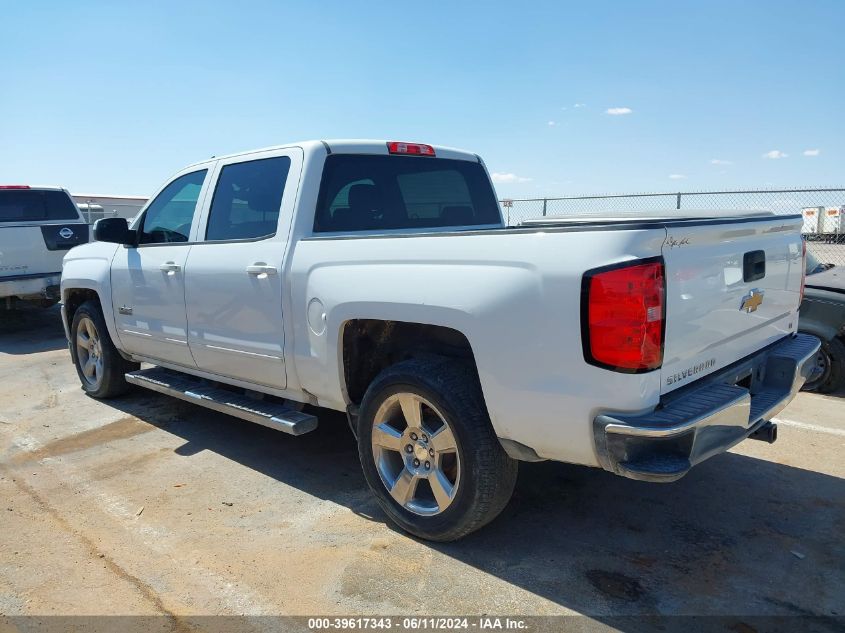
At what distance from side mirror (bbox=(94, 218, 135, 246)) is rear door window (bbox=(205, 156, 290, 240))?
0.93m

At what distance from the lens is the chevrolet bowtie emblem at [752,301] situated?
3.06 meters

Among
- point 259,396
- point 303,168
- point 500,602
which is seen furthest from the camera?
point 259,396

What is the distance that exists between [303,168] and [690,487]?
9.87 ft

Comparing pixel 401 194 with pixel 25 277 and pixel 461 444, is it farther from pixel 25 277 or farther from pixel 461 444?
pixel 25 277

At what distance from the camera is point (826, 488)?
3.88m

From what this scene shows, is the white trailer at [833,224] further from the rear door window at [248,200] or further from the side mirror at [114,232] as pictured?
the side mirror at [114,232]

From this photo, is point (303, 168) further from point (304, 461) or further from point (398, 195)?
point (304, 461)

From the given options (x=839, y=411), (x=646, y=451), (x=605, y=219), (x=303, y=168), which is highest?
(x=303, y=168)

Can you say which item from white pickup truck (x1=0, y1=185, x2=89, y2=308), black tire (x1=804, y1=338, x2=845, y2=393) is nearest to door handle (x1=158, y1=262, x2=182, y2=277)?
black tire (x1=804, y1=338, x2=845, y2=393)

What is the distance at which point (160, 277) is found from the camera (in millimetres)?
4707

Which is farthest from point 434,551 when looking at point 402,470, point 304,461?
point 304,461

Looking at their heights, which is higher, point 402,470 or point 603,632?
point 402,470

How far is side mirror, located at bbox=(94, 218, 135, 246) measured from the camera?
4.89 meters

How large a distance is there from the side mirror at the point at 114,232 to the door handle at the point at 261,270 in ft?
5.22
